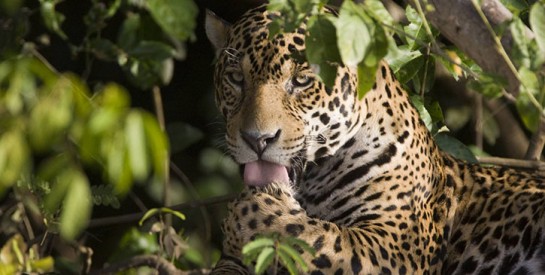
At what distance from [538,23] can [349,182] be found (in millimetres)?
2286

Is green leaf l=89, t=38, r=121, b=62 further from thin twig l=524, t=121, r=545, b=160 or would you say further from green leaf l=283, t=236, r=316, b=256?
thin twig l=524, t=121, r=545, b=160

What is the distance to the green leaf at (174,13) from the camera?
4.49m

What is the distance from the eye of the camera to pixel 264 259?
5.41 m

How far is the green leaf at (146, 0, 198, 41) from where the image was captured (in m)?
4.49

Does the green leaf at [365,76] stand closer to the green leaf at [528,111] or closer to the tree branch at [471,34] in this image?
the tree branch at [471,34]

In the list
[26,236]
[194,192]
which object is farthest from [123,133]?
[194,192]

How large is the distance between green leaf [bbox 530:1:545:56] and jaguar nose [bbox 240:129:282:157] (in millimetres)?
1884

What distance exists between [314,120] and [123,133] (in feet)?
8.34

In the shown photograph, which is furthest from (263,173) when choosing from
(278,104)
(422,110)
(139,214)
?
(139,214)

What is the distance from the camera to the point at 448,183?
7.11m

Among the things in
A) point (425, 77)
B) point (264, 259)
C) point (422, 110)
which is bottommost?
point (422, 110)

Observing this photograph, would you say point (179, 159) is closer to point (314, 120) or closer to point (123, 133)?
point (314, 120)

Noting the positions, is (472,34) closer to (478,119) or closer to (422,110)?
(422,110)

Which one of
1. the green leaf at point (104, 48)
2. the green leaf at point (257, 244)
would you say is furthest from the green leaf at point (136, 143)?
the green leaf at point (257, 244)
